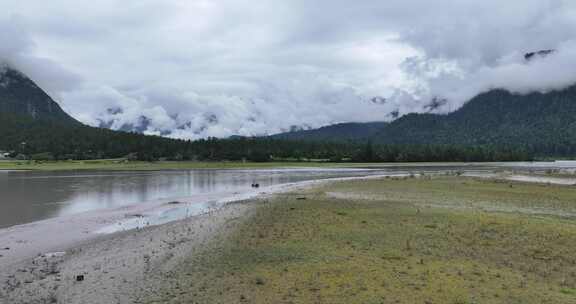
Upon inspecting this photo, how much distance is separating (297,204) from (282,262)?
63.9 ft

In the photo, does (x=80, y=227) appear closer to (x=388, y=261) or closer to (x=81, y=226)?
(x=81, y=226)

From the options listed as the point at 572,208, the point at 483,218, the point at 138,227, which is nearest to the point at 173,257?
the point at 138,227

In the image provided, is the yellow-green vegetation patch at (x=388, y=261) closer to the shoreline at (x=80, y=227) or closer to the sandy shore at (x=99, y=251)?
the sandy shore at (x=99, y=251)

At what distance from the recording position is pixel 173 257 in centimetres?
1855

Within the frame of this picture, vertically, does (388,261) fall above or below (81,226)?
above

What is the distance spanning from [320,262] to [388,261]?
2.47 metres

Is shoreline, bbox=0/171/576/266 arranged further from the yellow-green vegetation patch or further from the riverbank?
the yellow-green vegetation patch

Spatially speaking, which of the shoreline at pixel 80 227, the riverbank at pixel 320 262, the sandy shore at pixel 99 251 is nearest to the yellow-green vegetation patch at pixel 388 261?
the riverbank at pixel 320 262

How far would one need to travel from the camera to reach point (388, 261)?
653 inches

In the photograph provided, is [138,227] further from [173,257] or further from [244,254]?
[244,254]

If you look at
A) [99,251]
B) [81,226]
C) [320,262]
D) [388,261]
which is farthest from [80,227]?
[388,261]

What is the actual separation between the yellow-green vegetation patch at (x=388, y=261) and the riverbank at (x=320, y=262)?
5cm

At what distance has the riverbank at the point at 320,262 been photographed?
13.2 meters

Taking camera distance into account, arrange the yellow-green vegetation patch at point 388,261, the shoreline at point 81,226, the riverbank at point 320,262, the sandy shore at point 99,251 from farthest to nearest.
Answer: the shoreline at point 81,226, the sandy shore at point 99,251, the riverbank at point 320,262, the yellow-green vegetation patch at point 388,261
